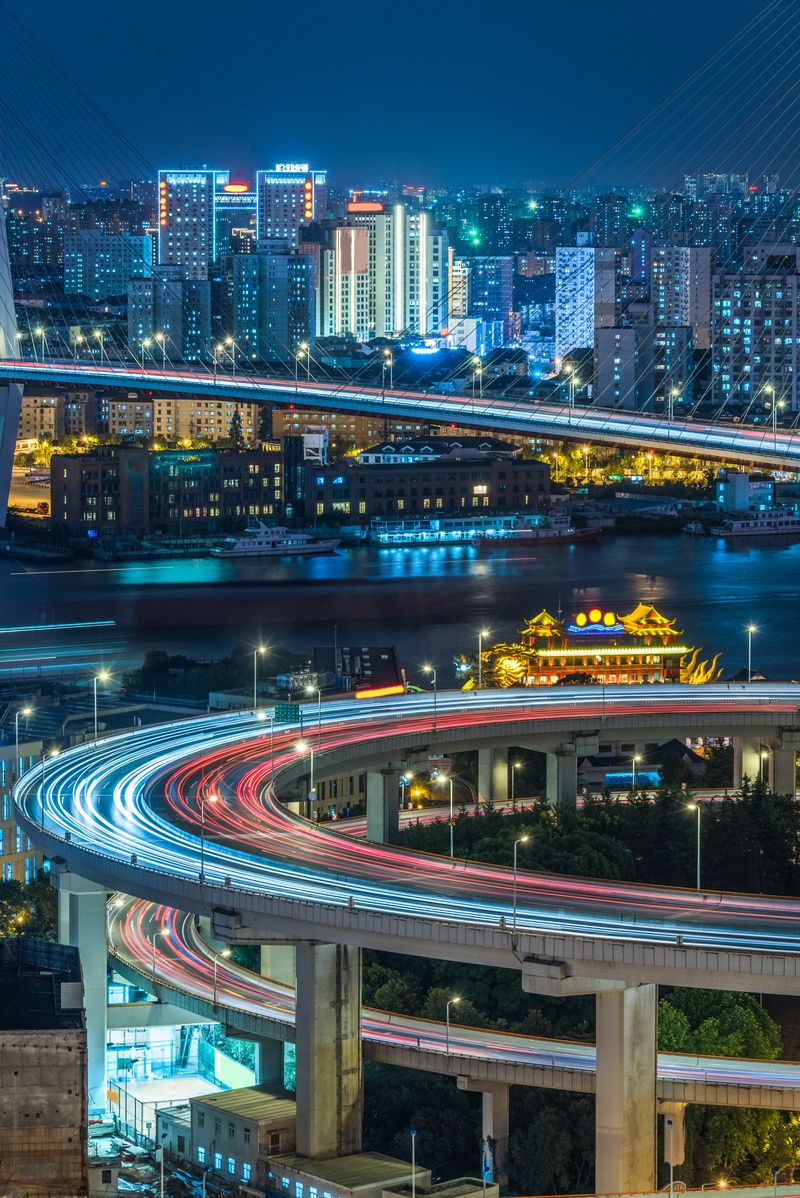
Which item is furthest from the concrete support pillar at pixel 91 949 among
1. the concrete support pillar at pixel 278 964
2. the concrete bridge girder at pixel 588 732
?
the concrete bridge girder at pixel 588 732

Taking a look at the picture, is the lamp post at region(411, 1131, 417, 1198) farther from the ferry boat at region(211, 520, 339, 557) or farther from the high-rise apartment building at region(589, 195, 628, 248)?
the high-rise apartment building at region(589, 195, 628, 248)

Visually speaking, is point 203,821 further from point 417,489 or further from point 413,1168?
point 417,489

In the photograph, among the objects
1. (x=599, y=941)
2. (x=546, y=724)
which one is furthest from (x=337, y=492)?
(x=599, y=941)

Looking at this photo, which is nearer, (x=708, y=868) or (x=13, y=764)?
(x=708, y=868)

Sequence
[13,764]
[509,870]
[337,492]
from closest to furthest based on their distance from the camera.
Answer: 1. [509,870]
2. [13,764]
3. [337,492]

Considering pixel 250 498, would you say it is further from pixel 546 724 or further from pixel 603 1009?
pixel 603 1009

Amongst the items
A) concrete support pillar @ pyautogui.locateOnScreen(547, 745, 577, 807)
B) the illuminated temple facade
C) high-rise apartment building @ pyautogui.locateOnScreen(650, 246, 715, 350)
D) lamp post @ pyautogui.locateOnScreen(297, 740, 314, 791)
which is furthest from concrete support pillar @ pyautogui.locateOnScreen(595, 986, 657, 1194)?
high-rise apartment building @ pyautogui.locateOnScreen(650, 246, 715, 350)
